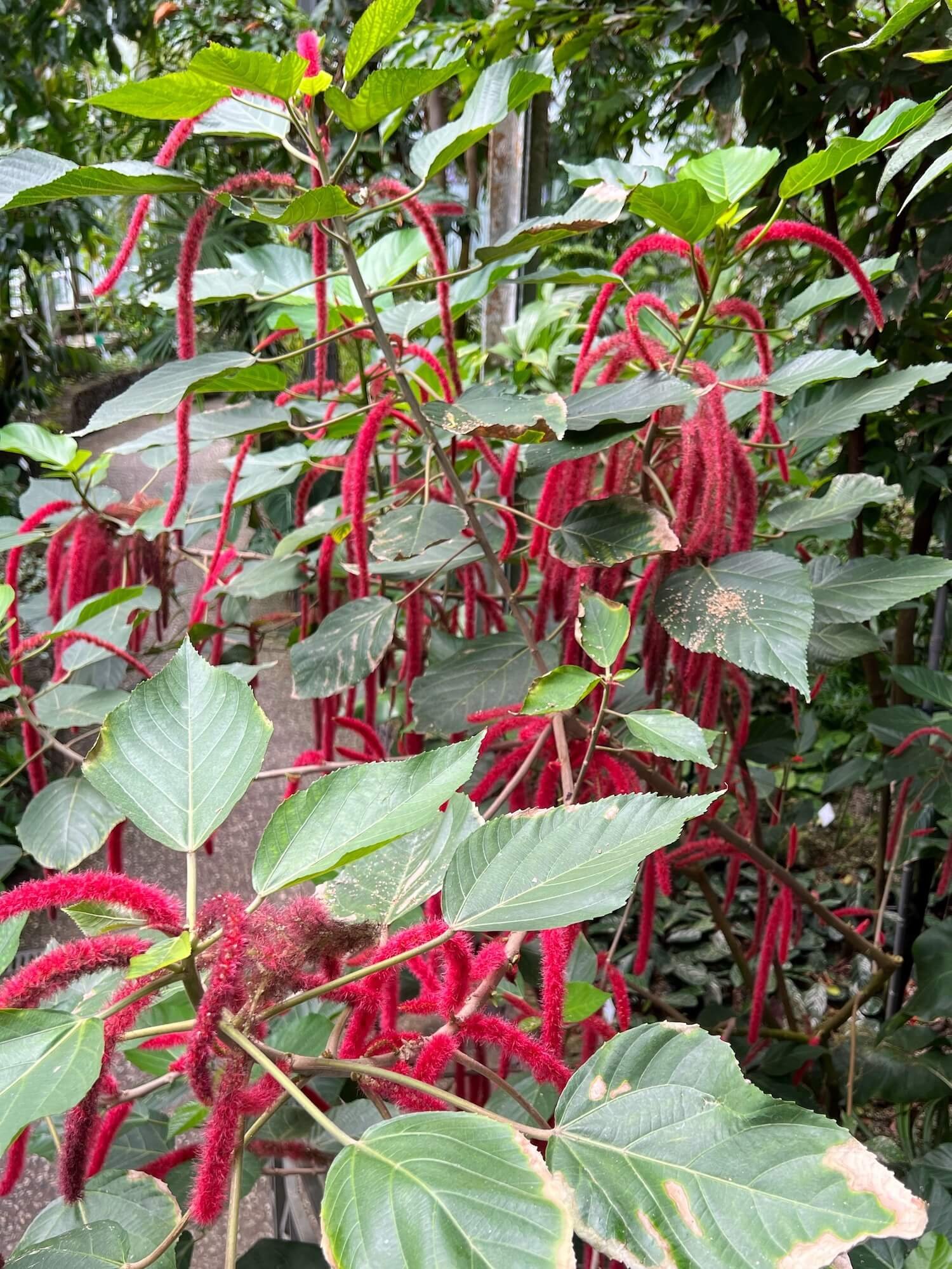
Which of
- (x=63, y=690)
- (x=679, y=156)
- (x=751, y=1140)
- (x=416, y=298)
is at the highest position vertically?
(x=679, y=156)

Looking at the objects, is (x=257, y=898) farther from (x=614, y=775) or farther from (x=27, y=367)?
(x=27, y=367)

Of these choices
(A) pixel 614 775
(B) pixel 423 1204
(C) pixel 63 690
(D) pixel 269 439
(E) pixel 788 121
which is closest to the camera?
(B) pixel 423 1204

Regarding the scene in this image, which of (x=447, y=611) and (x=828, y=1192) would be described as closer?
(x=828, y=1192)

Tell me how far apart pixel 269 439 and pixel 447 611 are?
2.58 metres

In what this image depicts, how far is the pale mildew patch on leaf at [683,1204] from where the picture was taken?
0.29 metres

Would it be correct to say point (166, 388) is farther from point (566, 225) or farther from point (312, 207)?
point (566, 225)

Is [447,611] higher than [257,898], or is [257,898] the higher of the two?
[257,898]

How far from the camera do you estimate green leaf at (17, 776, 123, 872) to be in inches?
27.4

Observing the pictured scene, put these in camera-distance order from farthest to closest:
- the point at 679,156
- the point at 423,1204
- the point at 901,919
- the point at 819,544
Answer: the point at 819,544, the point at 679,156, the point at 901,919, the point at 423,1204

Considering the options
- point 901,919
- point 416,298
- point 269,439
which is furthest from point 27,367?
point 901,919

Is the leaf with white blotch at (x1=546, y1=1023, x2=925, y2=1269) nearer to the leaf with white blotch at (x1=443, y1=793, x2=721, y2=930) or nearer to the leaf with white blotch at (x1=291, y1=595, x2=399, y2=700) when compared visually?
the leaf with white blotch at (x1=443, y1=793, x2=721, y2=930)

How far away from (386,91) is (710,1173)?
537 millimetres

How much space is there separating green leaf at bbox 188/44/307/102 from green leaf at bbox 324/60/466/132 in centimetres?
3

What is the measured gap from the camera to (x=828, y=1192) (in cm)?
28
